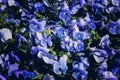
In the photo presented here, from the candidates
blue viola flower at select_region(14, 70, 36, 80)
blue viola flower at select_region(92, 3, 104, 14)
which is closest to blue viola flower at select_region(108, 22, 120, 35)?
blue viola flower at select_region(92, 3, 104, 14)

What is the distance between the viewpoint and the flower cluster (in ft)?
9.95

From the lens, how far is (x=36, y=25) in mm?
3154

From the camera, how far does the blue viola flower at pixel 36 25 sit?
314 centimetres

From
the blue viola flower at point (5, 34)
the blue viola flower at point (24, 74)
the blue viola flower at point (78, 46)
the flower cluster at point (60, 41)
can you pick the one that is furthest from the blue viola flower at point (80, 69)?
the blue viola flower at point (5, 34)

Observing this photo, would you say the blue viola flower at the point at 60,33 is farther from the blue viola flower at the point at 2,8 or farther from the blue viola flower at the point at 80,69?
the blue viola flower at the point at 2,8

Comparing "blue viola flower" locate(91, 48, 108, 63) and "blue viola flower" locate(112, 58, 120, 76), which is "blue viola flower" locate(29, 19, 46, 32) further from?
"blue viola flower" locate(112, 58, 120, 76)

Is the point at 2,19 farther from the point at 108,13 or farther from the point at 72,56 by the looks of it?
the point at 108,13

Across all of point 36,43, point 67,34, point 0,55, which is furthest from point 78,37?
point 0,55

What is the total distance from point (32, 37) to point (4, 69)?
1.06ft

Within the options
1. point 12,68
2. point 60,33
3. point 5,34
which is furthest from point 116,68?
point 5,34

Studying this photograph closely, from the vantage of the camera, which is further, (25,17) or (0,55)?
(25,17)

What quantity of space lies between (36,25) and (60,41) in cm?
22

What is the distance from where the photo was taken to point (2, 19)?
11.0 ft

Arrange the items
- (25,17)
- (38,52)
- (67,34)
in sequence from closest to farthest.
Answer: (38,52) → (67,34) → (25,17)
